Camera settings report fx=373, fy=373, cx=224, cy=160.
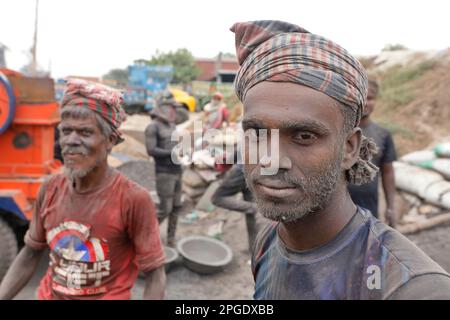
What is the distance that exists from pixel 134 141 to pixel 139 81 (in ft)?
36.7

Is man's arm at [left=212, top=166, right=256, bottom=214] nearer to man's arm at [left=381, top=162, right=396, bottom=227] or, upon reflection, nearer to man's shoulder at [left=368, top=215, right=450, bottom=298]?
man's arm at [left=381, top=162, right=396, bottom=227]

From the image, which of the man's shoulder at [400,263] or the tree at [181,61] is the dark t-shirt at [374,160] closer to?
the man's shoulder at [400,263]

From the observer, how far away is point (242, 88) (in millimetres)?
1386

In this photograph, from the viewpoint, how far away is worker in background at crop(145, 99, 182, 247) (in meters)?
5.27

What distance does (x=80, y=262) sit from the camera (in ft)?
6.95

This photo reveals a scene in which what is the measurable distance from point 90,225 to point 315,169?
57.5 inches

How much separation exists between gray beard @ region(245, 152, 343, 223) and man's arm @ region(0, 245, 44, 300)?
6.07ft

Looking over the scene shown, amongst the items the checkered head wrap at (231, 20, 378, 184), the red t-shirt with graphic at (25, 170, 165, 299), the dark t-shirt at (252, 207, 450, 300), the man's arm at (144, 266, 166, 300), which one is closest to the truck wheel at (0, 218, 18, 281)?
the red t-shirt with graphic at (25, 170, 165, 299)

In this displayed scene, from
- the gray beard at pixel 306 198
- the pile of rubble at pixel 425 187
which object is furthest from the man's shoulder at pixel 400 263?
the pile of rubble at pixel 425 187

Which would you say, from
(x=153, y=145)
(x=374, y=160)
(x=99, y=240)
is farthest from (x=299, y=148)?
(x=153, y=145)

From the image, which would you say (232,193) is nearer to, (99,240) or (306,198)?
(99,240)
